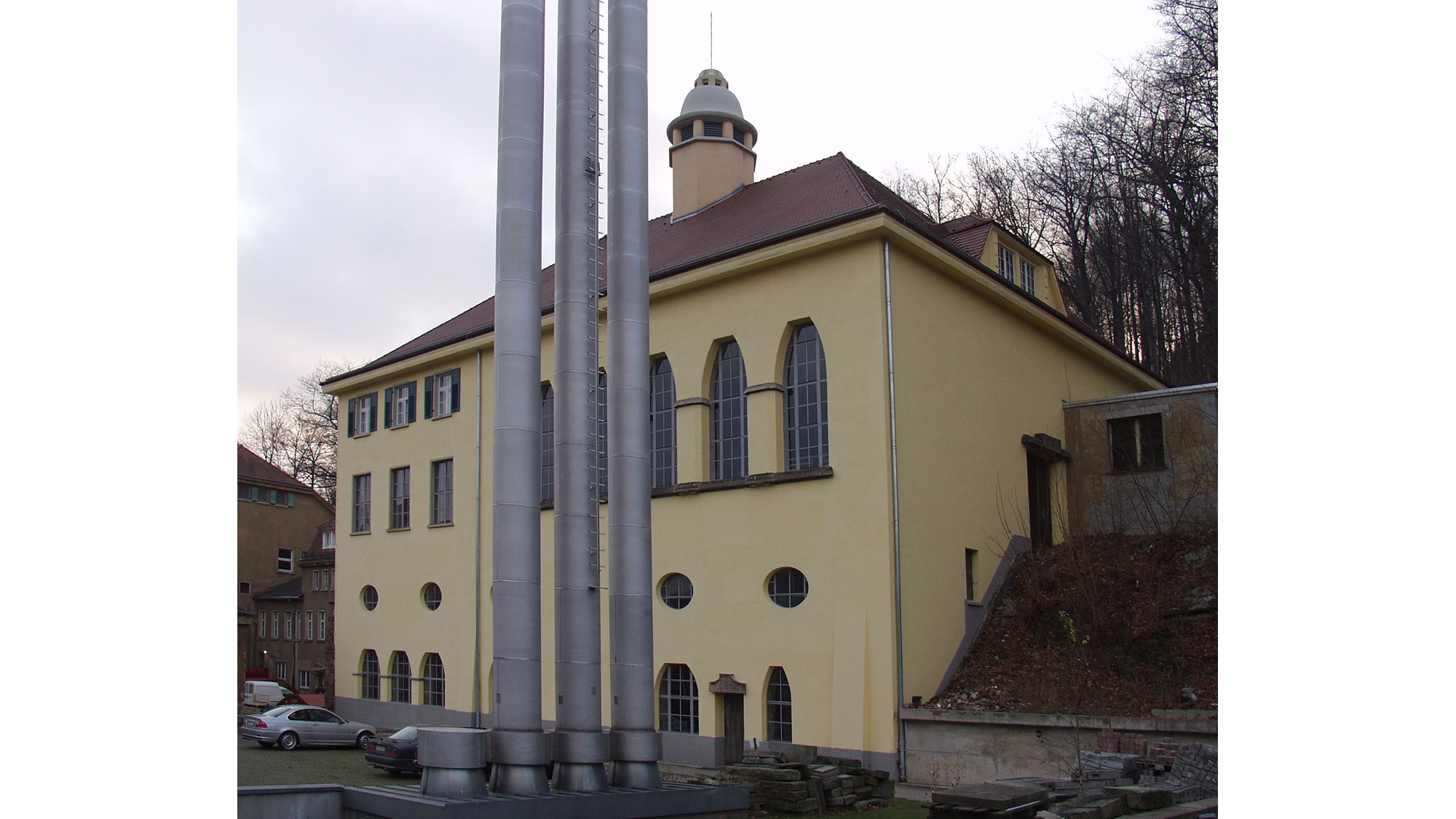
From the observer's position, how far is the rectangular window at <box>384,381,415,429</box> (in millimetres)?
31672

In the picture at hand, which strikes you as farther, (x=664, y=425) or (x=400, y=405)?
(x=400, y=405)

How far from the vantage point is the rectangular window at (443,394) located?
3012cm

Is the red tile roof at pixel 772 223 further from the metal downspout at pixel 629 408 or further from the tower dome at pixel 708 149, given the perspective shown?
the metal downspout at pixel 629 408

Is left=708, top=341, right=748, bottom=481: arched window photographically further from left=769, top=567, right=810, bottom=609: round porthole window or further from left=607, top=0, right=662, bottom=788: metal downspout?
left=607, top=0, right=662, bottom=788: metal downspout

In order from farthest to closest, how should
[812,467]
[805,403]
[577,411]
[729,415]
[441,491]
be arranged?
[441,491], [729,415], [805,403], [812,467], [577,411]

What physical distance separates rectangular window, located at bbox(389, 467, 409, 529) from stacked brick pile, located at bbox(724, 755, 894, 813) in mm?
16453

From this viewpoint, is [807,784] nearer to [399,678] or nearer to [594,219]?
[594,219]

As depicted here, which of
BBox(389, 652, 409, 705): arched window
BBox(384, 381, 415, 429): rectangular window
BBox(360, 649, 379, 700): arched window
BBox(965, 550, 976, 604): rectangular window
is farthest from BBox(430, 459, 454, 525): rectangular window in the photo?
BBox(965, 550, 976, 604): rectangular window

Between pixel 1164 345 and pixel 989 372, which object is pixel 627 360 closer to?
pixel 989 372

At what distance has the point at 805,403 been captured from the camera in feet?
73.2

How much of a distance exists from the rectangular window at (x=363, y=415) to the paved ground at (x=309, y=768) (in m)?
9.36

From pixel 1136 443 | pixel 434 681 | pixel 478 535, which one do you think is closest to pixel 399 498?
pixel 478 535

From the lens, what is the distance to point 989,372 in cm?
2450

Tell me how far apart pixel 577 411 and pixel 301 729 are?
17550 mm
